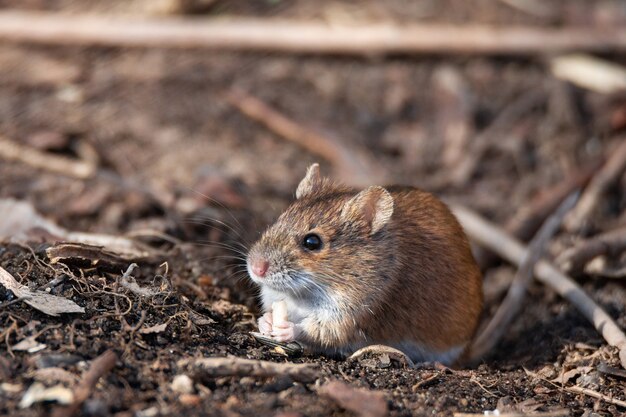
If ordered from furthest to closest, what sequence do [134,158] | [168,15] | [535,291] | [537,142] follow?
[168,15]
[537,142]
[134,158]
[535,291]

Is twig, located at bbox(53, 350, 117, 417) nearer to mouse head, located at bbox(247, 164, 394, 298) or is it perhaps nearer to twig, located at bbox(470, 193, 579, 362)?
mouse head, located at bbox(247, 164, 394, 298)

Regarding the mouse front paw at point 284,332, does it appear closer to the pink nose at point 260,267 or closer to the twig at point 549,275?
the pink nose at point 260,267

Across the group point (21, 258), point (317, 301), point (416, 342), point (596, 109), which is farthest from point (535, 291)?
point (21, 258)

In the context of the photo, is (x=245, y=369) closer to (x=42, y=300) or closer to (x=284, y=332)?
(x=284, y=332)

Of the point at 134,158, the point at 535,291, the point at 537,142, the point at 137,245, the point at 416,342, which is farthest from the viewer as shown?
the point at 537,142

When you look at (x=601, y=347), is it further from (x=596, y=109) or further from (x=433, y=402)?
(x=596, y=109)

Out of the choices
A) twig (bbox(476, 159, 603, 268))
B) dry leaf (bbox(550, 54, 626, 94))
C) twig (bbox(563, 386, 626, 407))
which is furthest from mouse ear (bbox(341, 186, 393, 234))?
dry leaf (bbox(550, 54, 626, 94))
